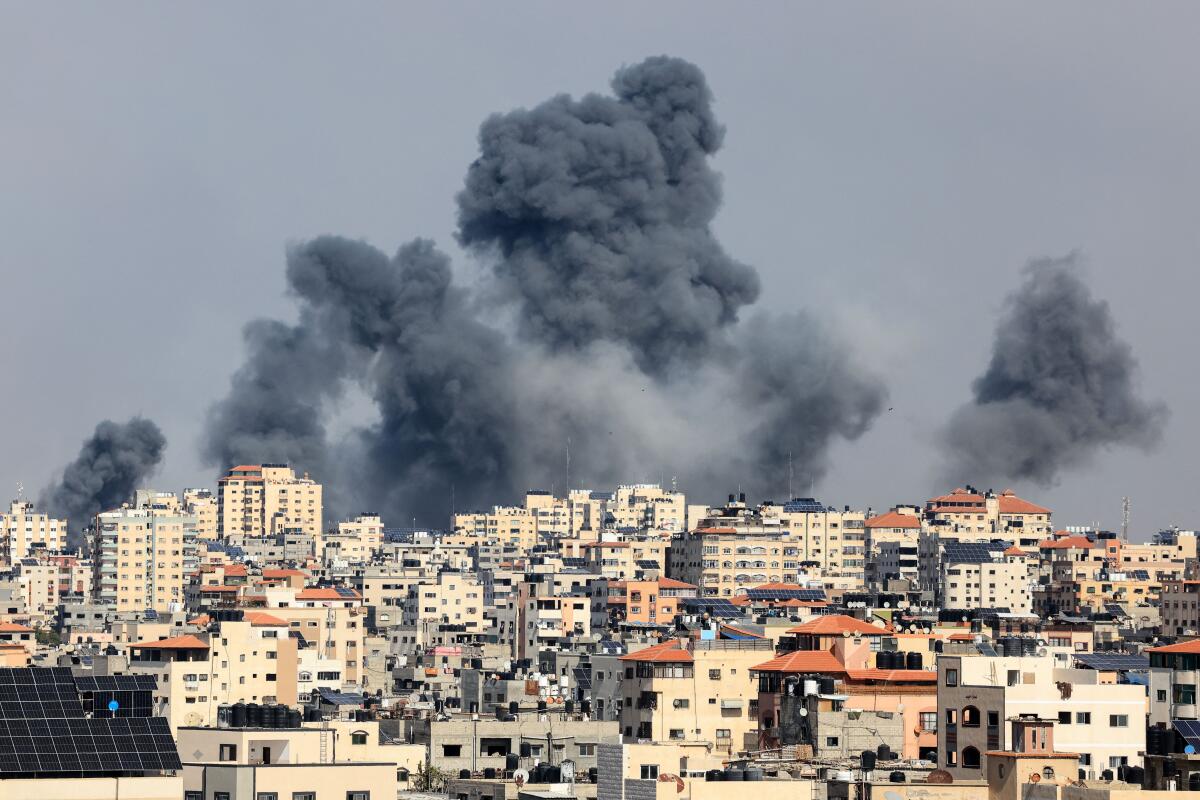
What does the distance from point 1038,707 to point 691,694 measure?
15495 millimetres

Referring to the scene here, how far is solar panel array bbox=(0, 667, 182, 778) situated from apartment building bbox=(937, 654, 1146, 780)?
10.2 meters

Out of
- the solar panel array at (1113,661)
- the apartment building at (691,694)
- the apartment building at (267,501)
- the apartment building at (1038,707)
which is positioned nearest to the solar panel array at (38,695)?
the apartment building at (1038,707)

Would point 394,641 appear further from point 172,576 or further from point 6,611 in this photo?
point 172,576

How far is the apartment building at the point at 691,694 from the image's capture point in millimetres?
50531

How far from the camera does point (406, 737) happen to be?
160ft

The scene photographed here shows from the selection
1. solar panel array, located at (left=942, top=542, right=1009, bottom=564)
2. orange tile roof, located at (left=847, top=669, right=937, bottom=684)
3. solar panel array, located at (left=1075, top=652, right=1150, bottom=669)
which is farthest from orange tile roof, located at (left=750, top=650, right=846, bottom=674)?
solar panel array, located at (left=942, top=542, right=1009, bottom=564)

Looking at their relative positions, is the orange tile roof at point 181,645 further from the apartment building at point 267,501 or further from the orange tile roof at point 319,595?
the apartment building at point 267,501

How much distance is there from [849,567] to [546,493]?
34.3m

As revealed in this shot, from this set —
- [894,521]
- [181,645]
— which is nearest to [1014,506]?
[894,521]

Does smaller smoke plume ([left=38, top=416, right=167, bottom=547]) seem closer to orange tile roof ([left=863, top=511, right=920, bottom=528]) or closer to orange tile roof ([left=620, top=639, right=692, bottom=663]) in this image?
orange tile roof ([left=863, top=511, right=920, bottom=528])

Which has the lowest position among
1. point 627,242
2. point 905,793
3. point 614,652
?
point 905,793

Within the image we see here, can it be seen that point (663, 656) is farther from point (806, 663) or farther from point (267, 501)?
point (267, 501)

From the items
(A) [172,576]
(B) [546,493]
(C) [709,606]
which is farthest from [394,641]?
(B) [546,493]

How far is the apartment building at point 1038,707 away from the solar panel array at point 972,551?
8190 cm
